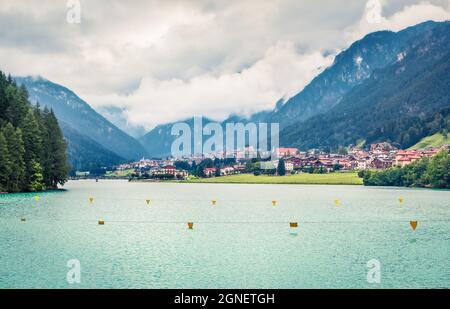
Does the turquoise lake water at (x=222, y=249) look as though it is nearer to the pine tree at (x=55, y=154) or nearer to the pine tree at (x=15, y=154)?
the pine tree at (x=15, y=154)

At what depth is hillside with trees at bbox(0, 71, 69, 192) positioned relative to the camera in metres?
132

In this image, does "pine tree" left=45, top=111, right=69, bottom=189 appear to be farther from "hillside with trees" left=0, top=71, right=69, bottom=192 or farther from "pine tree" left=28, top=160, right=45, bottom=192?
"pine tree" left=28, top=160, right=45, bottom=192

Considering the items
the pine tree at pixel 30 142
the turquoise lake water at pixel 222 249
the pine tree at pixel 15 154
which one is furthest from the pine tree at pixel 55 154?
the turquoise lake water at pixel 222 249

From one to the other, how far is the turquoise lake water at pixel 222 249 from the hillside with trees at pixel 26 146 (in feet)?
140

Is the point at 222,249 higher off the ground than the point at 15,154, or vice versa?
the point at 15,154

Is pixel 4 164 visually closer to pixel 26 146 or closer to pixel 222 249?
pixel 26 146

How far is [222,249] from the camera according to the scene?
181 ft

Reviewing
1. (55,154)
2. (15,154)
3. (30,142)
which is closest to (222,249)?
(15,154)

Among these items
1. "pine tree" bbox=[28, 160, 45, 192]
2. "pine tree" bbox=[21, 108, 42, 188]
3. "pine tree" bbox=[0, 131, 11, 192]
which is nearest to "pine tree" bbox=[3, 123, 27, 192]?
"pine tree" bbox=[0, 131, 11, 192]

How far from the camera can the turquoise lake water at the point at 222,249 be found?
134 ft

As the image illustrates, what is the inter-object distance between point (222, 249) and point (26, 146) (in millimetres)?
102877

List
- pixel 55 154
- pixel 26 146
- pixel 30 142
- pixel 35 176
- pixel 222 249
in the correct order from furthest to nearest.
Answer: pixel 55 154 → pixel 35 176 → pixel 30 142 → pixel 26 146 → pixel 222 249

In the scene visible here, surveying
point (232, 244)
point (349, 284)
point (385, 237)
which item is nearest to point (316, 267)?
point (349, 284)

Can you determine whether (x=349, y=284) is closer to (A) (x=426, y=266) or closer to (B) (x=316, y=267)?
(B) (x=316, y=267)
